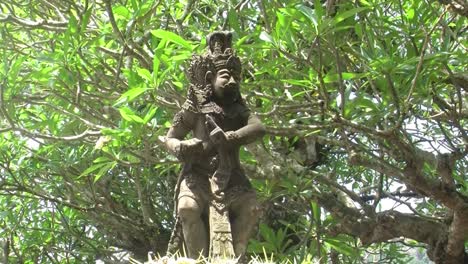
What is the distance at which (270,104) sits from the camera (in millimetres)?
4152

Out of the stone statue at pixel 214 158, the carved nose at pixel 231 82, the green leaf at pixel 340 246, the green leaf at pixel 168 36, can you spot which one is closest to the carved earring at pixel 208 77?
the stone statue at pixel 214 158

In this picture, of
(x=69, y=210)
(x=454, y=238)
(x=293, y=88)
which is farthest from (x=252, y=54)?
(x=69, y=210)

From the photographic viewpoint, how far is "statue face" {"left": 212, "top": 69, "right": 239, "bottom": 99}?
122 inches

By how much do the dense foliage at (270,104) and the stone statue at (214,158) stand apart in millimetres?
290

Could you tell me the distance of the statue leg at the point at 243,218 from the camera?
3029 mm

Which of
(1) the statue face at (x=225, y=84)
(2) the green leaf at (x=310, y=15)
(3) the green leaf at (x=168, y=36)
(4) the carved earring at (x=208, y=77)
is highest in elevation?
(3) the green leaf at (x=168, y=36)

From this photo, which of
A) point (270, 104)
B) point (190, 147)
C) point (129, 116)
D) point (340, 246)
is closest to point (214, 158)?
point (190, 147)

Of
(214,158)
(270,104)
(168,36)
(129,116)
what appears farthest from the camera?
(270,104)

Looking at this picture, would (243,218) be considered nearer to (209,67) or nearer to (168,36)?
(209,67)

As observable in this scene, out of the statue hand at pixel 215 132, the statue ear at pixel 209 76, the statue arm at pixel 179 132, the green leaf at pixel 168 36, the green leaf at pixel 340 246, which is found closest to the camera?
the statue hand at pixel 215 132

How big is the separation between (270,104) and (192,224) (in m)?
1.41

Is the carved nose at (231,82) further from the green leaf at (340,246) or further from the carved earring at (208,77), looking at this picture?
the green leaf at (340,246)

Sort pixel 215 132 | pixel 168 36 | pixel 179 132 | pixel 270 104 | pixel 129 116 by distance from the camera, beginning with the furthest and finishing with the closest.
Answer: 1. pixel 270 104
2. pixel 129 116
3. pixel 168 36
4. pixel 179 132
5. pixel 215 132

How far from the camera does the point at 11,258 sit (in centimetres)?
708
